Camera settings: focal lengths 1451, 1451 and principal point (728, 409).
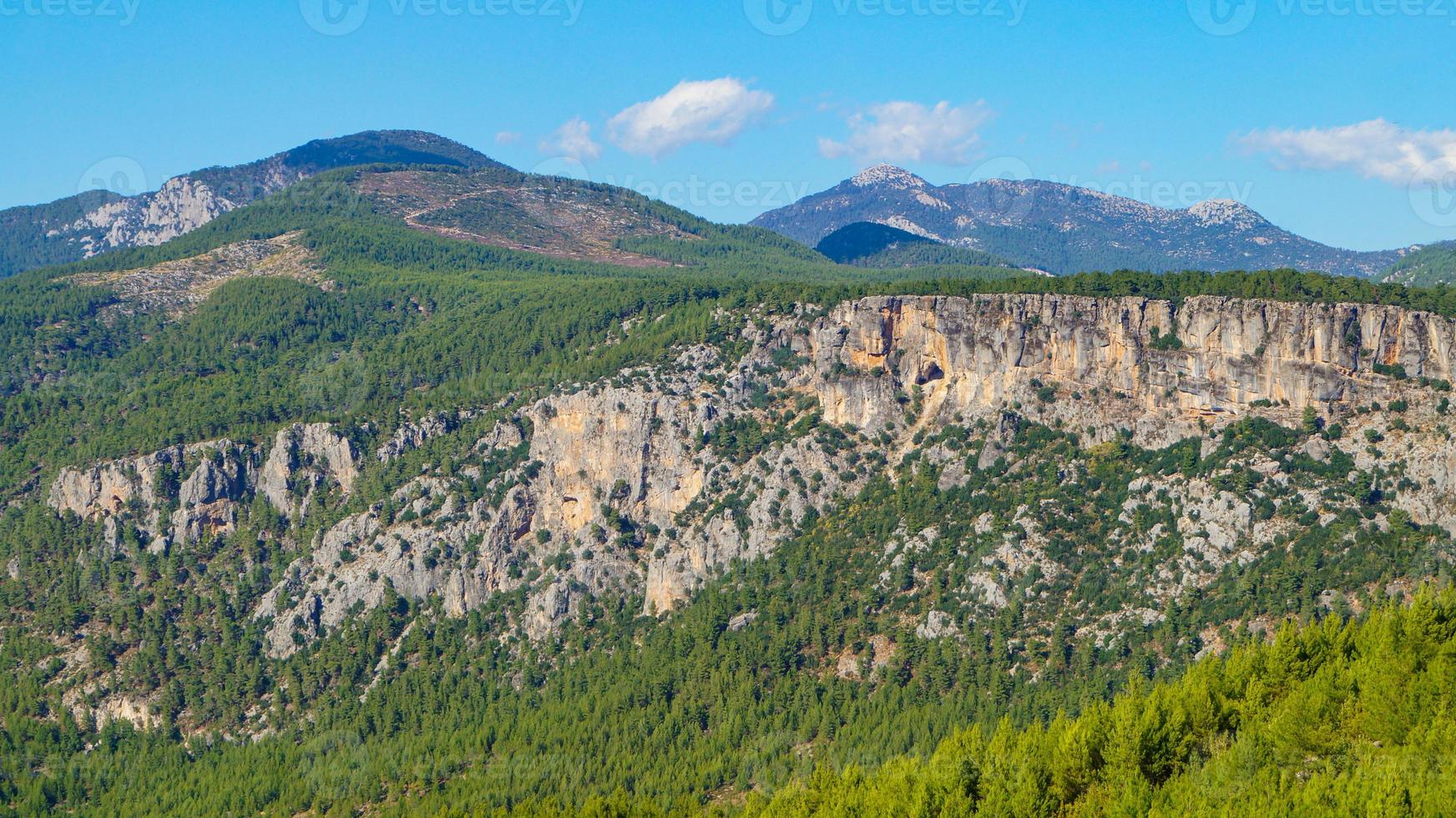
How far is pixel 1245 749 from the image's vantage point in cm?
8844

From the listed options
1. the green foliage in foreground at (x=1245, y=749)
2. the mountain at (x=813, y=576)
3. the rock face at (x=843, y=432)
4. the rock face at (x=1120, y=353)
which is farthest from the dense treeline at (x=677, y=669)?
the green foliage in foreground at (x=1245, y=749)

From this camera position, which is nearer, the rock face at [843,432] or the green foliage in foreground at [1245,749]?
the green foliage in foreground at [1245,749]

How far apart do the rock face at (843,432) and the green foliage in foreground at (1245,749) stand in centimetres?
4730

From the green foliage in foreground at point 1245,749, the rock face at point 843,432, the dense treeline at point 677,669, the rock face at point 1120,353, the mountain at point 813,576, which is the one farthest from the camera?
the rock face at point 1120,353

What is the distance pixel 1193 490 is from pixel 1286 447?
35.5 ft

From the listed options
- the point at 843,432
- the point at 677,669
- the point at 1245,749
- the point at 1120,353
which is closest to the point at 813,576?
the point at 677,669

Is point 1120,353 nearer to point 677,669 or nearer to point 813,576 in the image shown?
point 813,576

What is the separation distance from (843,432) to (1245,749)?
332 feet

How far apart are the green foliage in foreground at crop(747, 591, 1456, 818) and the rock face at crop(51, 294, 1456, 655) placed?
47.3 meters

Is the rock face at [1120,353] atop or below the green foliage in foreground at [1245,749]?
atop

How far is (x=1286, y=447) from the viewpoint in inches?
6156

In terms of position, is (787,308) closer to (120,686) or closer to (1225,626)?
(1225,626)

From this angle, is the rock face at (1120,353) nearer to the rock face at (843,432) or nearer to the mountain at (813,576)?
the rock face at (843,432)

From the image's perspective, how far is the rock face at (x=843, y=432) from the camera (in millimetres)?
156375
